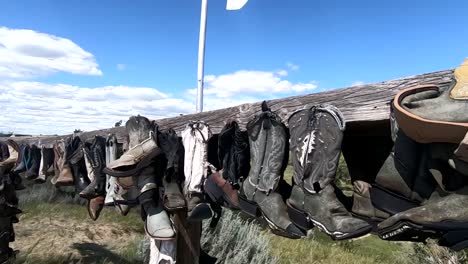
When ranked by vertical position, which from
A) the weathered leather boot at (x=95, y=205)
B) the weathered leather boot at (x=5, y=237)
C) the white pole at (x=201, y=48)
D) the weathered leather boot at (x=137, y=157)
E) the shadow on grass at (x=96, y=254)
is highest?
the white pole at (x=201, y=48)

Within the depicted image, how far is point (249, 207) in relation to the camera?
1.75 meters

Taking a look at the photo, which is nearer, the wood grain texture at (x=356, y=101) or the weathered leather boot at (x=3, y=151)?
the wood grain texture at (x=356, y=101)

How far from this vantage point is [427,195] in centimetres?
122

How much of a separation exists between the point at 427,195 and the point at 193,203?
124cm

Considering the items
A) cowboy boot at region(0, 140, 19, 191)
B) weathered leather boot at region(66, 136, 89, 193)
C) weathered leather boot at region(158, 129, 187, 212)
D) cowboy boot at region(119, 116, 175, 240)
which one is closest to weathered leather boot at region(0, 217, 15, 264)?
cowboy boot at region(0, 140, 19, 191)

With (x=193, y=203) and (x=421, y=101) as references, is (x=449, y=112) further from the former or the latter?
(x=193, y=203)

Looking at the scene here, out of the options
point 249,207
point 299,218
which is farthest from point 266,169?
point 299,218

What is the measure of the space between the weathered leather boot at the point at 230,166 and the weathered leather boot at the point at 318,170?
366mm

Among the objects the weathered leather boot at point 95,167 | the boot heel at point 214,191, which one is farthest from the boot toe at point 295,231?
the weathered leather boot at point 95,167

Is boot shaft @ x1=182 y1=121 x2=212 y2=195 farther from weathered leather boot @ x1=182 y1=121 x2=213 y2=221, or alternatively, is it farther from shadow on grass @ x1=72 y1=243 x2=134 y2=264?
shadow on grass @ x1=72 y1=243 x2=134 y2=264

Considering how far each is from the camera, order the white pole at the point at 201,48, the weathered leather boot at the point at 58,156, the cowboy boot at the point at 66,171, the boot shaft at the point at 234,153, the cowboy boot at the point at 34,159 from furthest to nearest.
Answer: the white pole at the point at 201,48 < the cowboy boot at the point at 34,159 < the weathered leather boot at the point at 58,156 < the cowboy boot at the point at 66,171 < the boot shaft at the point at 234,153

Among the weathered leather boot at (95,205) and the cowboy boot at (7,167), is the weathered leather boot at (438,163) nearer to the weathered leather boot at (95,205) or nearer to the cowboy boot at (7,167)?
the weathered leather boot at (95,205)

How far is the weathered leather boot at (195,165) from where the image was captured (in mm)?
2152

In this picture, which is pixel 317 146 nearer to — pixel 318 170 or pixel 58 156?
pixel 318 170
